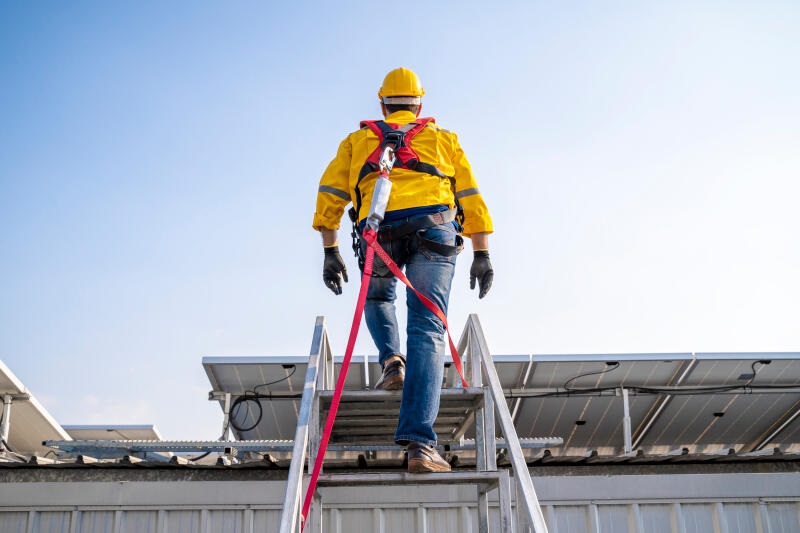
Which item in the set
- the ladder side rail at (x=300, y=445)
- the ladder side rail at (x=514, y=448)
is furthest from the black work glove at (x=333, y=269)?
the ladder side rail at (x=514, y=448)

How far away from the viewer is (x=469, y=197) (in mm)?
5281

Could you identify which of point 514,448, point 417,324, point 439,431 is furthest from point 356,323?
point 439,431

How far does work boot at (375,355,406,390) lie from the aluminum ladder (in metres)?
0.05

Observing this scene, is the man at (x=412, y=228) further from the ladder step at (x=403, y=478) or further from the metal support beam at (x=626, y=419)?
the metal support beam at (x=626, y=419)

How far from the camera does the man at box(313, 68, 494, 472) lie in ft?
15.2

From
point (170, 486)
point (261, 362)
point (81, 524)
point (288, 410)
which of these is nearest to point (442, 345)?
point (170, 486)

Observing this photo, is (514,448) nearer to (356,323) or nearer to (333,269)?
(356,323)

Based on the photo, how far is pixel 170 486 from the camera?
262 inches

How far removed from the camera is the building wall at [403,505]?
21.7ft

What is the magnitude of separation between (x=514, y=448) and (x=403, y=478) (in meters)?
0.67

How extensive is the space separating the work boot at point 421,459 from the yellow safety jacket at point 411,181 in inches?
→ 54.6

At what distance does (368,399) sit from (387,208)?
1182 millimetres

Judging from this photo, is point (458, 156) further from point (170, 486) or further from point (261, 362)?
point (261, 362)

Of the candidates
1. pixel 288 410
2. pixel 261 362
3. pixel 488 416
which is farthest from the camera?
pixel 288 410
